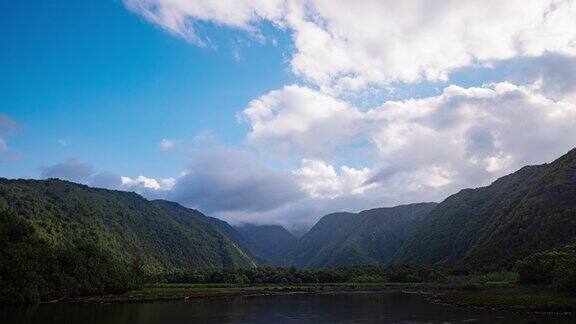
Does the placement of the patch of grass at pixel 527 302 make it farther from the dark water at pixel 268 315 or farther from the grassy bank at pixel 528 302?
the dark water at pixel 268 315

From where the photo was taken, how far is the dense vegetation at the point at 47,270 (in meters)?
136

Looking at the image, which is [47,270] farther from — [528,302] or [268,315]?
[528,302]

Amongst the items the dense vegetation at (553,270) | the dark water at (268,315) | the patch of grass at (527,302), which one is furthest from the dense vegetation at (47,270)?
the dense vegetation at (553,270)

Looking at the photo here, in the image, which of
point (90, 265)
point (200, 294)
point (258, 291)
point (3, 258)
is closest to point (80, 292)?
point (90, 265)

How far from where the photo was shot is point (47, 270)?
501 ft

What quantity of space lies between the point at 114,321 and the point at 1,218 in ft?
374

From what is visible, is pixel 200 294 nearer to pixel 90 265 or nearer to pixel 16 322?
pixel 90 265

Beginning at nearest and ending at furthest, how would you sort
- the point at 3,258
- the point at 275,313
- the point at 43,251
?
the point at 275,313 → the point at 3,258 → the point at 43,251

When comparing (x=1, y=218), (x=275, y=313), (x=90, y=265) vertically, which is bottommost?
(x=275, y=313)

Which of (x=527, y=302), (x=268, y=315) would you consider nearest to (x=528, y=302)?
(x=527, y=302)

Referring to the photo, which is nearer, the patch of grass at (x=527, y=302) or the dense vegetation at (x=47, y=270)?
the patch of grass at (x=527, y=302)

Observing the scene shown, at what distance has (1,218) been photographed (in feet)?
595

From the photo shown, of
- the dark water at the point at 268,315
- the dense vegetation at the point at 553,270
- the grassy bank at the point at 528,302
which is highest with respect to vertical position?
the dense vegetation at the point at 553,270

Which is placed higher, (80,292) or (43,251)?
(43,251)
